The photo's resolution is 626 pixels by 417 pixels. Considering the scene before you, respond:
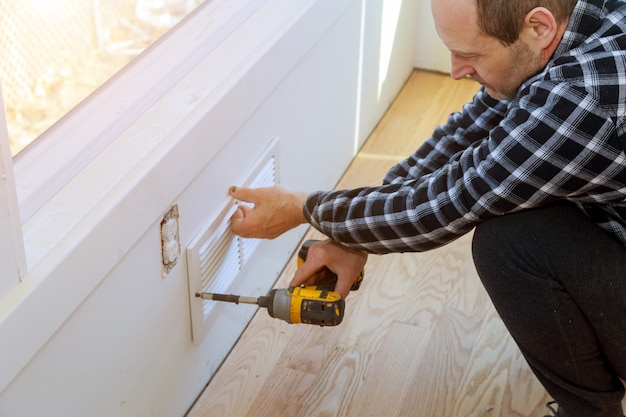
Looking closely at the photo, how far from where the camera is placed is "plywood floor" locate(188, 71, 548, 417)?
1490 millimetres

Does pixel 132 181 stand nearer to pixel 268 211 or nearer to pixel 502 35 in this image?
pixel 268 211

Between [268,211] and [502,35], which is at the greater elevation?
[502,35]

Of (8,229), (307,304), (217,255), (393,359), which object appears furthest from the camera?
(393,359)

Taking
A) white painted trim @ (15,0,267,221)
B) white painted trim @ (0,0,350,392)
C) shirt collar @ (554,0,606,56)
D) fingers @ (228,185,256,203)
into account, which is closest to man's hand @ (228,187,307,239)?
fingers @ (228,185,256,203)

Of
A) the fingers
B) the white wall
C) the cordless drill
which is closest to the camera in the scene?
→ the white wall

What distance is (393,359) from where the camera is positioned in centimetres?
160

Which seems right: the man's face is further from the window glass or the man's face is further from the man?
the window glass

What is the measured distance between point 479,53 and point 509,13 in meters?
0.08

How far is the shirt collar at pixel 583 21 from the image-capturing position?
1134mm

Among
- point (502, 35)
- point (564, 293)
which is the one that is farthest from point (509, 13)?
point (564, 293)

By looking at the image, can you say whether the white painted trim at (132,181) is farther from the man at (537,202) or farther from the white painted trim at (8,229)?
the man at (537,202)

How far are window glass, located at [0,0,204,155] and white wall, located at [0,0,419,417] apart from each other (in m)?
0.11

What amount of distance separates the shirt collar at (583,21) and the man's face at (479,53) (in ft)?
0.17

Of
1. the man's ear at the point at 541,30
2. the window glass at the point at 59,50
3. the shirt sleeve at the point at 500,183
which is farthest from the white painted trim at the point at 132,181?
the man's ear at the point at 541,30
